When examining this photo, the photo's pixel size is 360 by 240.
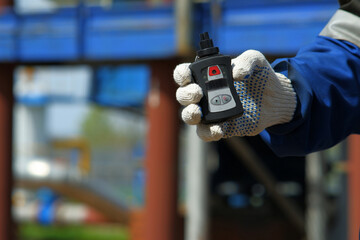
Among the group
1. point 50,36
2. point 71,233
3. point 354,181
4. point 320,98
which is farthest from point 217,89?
point 71,233

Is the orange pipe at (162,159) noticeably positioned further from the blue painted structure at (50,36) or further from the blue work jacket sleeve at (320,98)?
the blue work jacket sleeve at (320,98)

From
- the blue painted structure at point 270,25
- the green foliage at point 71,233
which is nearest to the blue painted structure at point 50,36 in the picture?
the blue painted structure at point 270,25

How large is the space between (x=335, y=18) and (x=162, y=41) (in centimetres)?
325

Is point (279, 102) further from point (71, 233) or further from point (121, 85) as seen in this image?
point (71, 233)

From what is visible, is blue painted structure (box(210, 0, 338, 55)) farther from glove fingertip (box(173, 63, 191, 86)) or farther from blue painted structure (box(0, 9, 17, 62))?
glove fingertip (box(173, 63, 191, 86))

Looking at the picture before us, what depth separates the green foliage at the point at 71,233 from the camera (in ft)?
41.6

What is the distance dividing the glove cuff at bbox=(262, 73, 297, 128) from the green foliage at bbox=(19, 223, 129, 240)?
11208mm

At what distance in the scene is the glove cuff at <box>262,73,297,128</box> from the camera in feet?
4.70

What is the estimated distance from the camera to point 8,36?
5227mm

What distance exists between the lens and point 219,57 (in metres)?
1.33

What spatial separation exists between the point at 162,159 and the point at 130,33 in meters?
1.05

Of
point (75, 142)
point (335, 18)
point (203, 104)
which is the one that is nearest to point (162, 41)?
point (335, 18)

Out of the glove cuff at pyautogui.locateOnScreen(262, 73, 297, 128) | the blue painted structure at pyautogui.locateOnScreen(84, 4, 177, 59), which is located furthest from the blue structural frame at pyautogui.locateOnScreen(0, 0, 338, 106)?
the glove cuff at pyautogui.locateOnScreen(262, 73, 297, 128)

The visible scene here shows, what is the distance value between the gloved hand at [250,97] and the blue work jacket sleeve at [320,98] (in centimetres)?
4
